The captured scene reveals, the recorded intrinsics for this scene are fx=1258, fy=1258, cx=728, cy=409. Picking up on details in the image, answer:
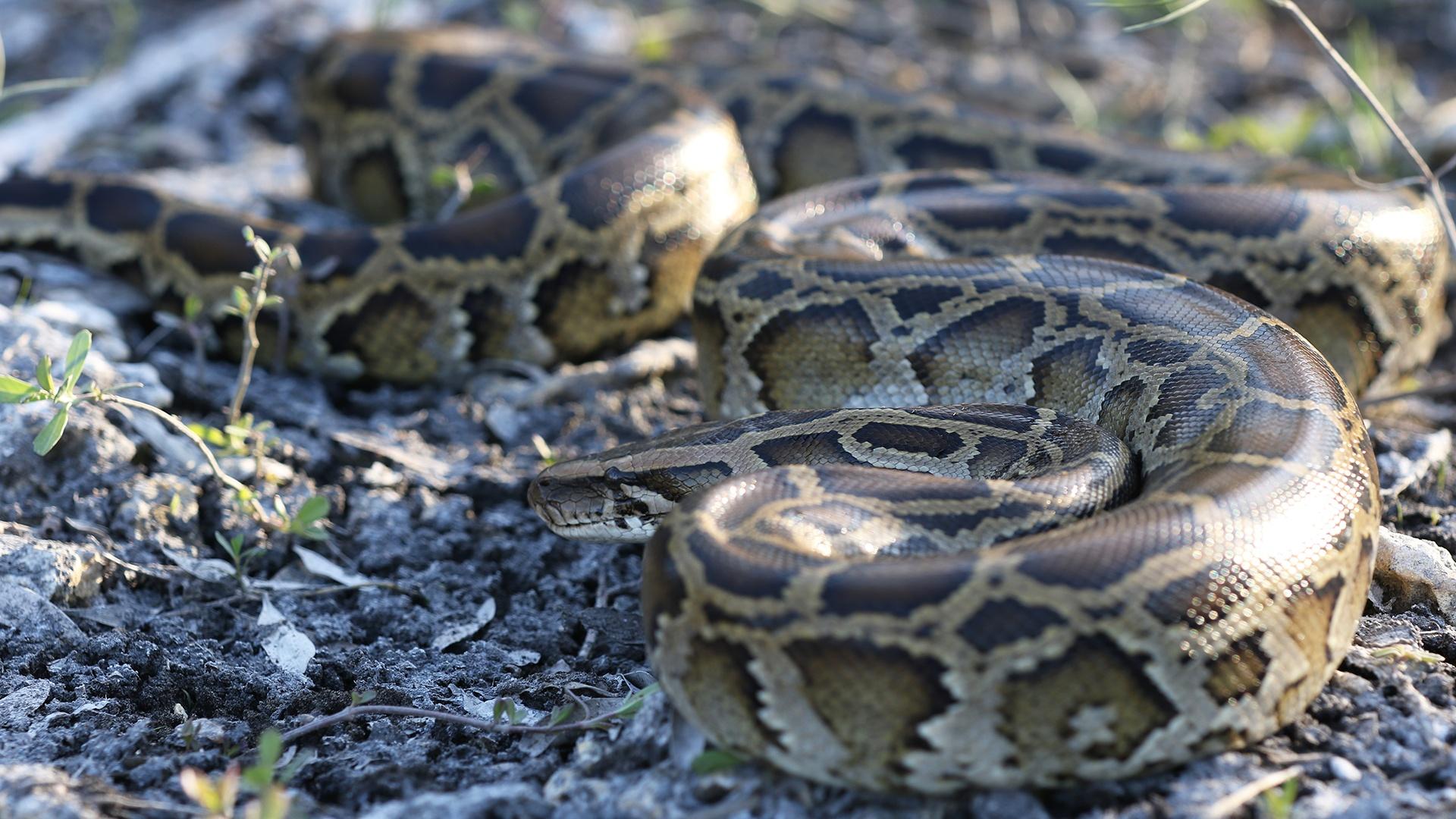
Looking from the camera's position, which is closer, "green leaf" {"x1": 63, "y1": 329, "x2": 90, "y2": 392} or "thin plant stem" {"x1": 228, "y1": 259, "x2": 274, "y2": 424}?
"green leaf" {"x1": 63, "y1": 329, "x2": 90, "y2": 392}

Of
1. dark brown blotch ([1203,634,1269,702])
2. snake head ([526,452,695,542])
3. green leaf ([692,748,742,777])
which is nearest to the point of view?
dark brown blotch ([1203,634,1269,702])

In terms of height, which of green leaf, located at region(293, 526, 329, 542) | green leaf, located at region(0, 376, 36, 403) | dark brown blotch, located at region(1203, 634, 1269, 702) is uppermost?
dark brown blotch, located at region(1203, 634, 1269, 702)

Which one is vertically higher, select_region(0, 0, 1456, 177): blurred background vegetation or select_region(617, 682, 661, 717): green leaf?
select_region(0, 0, 1456, 177): blurred background vegetation

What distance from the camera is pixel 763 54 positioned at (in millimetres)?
11125

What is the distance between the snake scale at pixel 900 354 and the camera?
3625 millimetres

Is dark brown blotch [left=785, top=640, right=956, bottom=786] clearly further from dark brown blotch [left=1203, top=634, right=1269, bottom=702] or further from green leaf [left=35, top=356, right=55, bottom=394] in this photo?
green leaf [left=35, top=356, right=55, bottom=394]

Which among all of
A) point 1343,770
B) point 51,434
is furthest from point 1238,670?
point 51,434

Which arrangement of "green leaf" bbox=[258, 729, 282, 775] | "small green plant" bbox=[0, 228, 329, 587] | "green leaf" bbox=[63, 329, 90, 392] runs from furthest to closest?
"green leaf" bbox=[63, 329, 90, 392] < "small green plant" bbox=[0, 228, 329, 587] < "green leaf" bbox=[258, 729, 282, 775]

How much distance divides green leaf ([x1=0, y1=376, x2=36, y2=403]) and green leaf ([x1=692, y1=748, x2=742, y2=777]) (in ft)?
9.15

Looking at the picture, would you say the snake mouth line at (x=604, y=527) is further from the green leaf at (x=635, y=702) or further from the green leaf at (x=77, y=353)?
the green leaf at (x=77, y=353)

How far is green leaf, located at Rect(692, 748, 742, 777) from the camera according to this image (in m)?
3.85

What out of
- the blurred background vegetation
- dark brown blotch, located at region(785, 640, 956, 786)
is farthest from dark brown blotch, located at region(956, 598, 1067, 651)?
the blurred background vegetation

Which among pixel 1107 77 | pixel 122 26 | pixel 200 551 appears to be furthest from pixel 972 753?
pixel 122 26

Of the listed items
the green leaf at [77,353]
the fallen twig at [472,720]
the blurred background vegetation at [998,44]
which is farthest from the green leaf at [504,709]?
the blurred background vegetation at [998,44]
